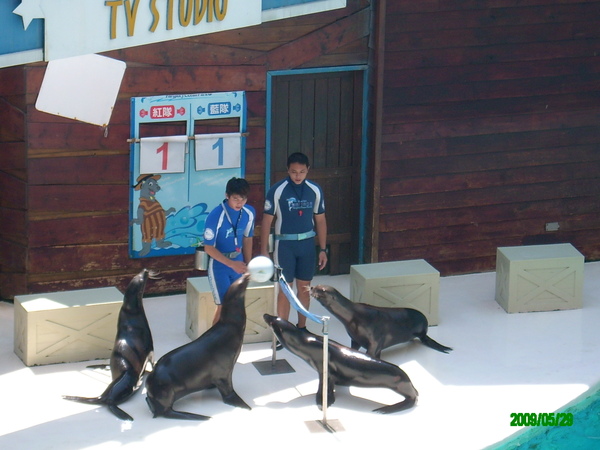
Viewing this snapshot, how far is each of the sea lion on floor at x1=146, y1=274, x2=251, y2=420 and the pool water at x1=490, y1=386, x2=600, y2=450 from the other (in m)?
2.01

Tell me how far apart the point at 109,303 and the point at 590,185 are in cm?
565

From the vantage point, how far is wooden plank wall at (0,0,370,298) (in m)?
9.79

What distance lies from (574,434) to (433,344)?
5.48 ft

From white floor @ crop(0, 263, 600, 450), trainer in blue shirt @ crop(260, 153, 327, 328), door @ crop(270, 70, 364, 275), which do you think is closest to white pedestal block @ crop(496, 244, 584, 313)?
white floor @ crop(0, 263, 600, 450)

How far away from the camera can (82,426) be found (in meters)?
7.68

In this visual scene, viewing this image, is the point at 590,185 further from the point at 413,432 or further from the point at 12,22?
the point at 12,22

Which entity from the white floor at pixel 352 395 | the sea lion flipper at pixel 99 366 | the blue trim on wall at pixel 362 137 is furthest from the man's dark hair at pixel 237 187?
the blue trim on wall at pixel 362 137

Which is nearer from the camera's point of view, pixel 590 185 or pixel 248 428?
pixel 248 428

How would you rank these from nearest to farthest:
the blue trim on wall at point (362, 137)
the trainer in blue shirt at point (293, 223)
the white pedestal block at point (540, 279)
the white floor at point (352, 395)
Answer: the white floor at point (352, 395) < the trainer in blue shirt at point (293, 223) < the white pedestal block at point (540, 279) < the blue trim on wall at point (362, 137)

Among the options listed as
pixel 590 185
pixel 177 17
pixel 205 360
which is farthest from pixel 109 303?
pixel 590 185

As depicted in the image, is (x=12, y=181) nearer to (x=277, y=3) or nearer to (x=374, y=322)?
(x=277, y=3)

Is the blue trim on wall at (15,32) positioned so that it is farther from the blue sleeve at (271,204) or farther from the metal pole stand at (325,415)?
the blue sleeve at (271,204)

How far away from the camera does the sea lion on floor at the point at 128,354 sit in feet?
26.3
